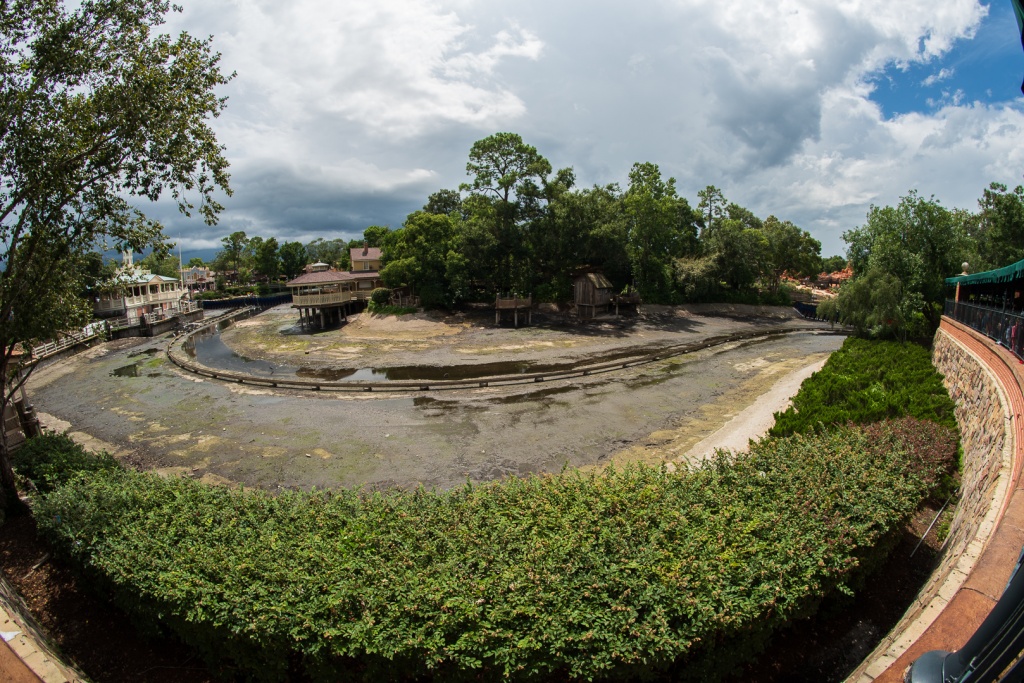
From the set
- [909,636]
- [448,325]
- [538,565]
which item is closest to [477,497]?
[538,565]

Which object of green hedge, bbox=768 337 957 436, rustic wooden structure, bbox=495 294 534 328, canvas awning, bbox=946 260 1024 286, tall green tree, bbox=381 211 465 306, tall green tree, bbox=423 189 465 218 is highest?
tall green tree, bbox=423 189 465 218

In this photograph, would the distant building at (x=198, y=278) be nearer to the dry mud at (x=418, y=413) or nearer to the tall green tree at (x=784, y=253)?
the dry mud at (x=418, y=413)

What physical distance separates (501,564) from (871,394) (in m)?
13.5

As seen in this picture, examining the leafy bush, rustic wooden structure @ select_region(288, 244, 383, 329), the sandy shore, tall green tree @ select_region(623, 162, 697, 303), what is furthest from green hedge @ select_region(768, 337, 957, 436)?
rustic wooden structure @ select_region(288, 244, 383, 329)

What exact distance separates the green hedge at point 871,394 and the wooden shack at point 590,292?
2413 centimetres

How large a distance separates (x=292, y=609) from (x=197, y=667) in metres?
2.46

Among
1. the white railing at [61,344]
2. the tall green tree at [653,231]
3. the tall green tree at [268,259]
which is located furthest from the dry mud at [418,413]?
the tall green tree at [268,259]

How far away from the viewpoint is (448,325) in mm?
42594

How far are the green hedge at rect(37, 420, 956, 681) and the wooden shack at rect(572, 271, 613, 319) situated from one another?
35.1 meters

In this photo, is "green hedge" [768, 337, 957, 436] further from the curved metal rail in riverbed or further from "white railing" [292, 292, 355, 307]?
"white railing" [292, 292, 355, 307]

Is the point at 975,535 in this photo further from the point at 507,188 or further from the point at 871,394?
the point at 507,188

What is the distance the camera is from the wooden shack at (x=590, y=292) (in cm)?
4335

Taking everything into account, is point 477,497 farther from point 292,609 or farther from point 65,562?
point 65,562

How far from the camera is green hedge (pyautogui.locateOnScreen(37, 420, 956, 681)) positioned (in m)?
5.27
